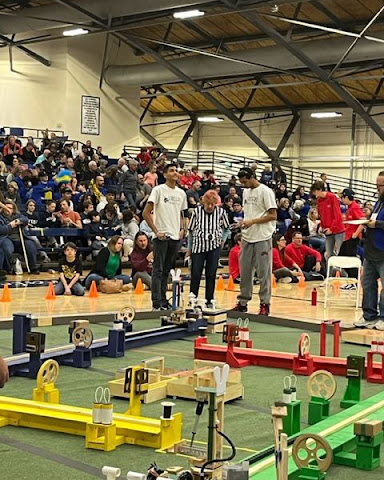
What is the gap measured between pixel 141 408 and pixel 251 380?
3.40ft

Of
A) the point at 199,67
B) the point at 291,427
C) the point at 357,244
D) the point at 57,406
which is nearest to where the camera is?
the point at 291,427

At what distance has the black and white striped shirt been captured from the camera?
7.94 metres

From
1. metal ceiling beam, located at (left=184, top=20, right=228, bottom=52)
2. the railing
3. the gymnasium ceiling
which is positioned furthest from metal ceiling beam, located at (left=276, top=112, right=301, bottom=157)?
metal ceiling beam, located at (left=184, top=20, right=228, bottom=52)

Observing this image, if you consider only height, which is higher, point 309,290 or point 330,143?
point 330,143

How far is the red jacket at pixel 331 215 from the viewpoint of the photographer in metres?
10.5

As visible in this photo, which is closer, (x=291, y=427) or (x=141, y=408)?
(x=291, y=427)

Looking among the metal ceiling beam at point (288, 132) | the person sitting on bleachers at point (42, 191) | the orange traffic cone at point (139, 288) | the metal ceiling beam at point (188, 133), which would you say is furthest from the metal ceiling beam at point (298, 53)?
the metal ceiling beam at point (188, 133)

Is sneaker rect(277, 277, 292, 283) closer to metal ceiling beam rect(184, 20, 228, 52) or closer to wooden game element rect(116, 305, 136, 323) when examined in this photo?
wooden game element rect(116, 305, 136, 323)

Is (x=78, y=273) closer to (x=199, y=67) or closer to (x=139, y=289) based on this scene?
(x=139, y=289)

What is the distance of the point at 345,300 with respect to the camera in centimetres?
1019

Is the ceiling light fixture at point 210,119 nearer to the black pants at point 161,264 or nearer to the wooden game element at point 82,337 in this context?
the black pants at point 161,264

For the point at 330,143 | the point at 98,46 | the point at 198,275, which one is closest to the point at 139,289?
the point at 198,275

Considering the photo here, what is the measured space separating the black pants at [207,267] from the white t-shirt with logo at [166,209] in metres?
0.36

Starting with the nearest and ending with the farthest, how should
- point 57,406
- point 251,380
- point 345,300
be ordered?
1. point 57,406
2. point 251,380
3. point 345,300
